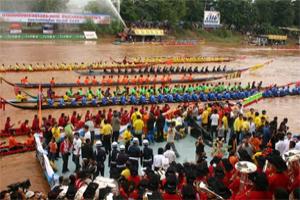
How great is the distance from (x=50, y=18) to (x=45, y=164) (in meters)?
43.8

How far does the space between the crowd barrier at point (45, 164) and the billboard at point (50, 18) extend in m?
41.1

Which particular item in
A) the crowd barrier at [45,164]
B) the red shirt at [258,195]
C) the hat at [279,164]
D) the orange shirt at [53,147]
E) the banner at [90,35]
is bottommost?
the crowd barrier at [45,164]

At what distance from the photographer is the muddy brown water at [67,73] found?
11930 millimetres

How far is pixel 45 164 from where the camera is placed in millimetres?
10812

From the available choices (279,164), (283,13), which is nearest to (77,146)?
(279,164)

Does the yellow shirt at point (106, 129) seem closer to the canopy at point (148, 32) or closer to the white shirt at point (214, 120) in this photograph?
the white shirt at point (214, 120)

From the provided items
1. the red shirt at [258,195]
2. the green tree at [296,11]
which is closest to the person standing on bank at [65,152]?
the red shirt at [258,195]

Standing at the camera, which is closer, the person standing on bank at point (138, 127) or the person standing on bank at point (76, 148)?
the person standing on bank at point (76, 148)

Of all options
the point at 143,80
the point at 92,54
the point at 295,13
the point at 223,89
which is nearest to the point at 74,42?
the point at 92,54

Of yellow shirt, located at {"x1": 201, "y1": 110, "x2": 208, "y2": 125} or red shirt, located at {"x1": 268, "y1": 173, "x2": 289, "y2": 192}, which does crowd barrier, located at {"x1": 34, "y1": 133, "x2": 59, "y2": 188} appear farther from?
red shirt, located at {"x1": 268, "y1": 173, "x2": 289, "y2": 192}

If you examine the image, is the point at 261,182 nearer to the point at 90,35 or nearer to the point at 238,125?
the point at 238,125

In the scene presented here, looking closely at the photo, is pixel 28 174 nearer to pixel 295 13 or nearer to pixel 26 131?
pixel 26 131

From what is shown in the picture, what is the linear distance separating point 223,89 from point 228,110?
7.99 metres

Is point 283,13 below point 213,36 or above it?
above
